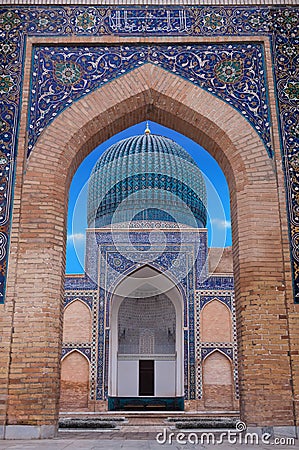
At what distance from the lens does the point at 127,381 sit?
44.9 feet

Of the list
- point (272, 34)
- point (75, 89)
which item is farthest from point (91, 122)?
point (272, 34)

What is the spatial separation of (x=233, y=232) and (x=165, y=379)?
9.33m

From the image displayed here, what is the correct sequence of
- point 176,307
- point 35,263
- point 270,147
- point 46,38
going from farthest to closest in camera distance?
point 176,307, point 46,38, point 270,147, point 35,263

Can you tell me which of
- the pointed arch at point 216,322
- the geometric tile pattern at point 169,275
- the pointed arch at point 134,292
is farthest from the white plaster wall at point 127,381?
the pointed arch at point 216,322

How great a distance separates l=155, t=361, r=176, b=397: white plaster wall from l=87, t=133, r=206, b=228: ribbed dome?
A: 375cm

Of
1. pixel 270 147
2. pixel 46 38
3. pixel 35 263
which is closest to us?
pixel 35 263

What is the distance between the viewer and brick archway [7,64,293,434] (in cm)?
456

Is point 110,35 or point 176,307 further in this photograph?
point 176,307

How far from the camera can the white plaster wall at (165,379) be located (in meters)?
13.7

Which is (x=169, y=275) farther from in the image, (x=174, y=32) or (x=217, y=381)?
(x=174, y=32)

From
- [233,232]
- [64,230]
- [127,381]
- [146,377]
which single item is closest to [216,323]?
[146,377]

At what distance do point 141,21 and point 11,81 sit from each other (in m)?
1.54

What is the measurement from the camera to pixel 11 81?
5457mm

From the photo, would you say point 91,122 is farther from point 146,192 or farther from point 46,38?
point 146,192
